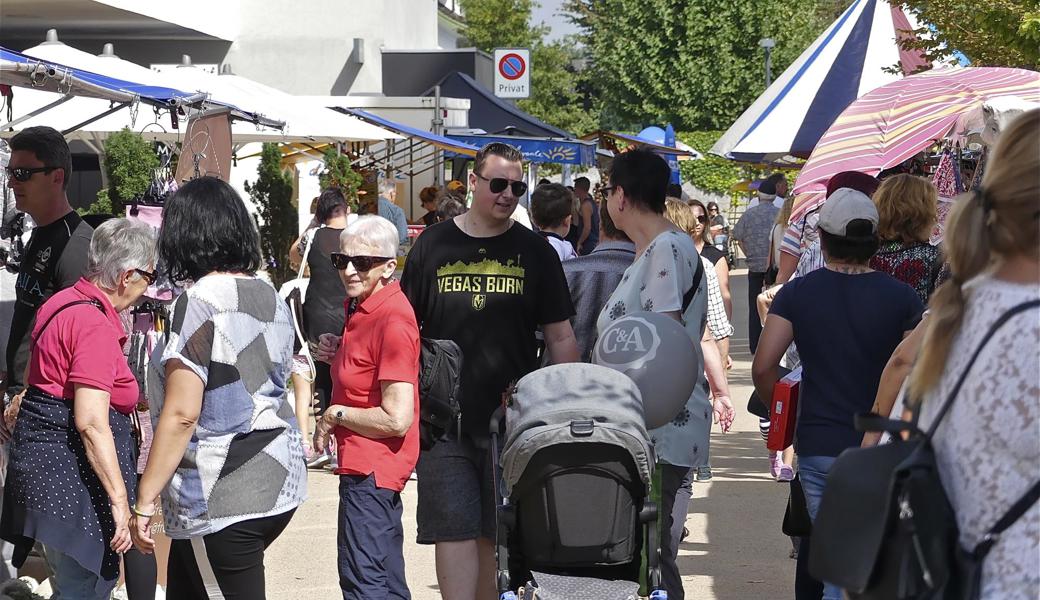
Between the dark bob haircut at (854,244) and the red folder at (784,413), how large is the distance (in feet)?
1.61

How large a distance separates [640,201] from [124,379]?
2084mm

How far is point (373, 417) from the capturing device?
4996mm

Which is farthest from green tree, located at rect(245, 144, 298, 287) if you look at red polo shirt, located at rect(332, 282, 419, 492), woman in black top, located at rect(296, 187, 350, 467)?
red polo shirt, located at rect(332, 282, 419, 492)

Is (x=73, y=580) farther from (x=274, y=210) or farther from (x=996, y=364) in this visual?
(x=274, y=210)

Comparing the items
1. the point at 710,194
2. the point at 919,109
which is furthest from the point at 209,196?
the point at 710,194

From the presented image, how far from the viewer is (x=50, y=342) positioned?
195 inches

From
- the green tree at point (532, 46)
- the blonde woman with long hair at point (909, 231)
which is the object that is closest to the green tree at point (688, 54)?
the green tree at point (532, 46)

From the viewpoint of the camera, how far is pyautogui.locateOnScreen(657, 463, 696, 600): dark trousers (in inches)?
202

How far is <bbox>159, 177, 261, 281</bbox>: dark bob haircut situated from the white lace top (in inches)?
97.8

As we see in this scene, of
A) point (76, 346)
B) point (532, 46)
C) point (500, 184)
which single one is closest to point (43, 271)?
point (76, 346)

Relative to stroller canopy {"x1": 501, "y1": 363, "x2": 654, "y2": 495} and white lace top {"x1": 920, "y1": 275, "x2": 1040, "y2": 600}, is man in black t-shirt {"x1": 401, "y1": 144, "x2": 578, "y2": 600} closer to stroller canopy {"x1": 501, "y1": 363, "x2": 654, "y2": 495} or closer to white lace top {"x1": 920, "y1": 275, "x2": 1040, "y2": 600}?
stroller canopy {"x1": 501, "y1": 363, "x2": 654, "y2": 495}

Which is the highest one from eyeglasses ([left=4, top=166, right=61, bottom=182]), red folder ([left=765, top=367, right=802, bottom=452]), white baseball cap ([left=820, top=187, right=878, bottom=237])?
eyeglasses ([left=4, top=166, right=61, bottom=182])

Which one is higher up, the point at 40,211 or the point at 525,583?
the point at 40,211

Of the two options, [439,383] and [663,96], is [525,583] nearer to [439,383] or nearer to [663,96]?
[439,383]
